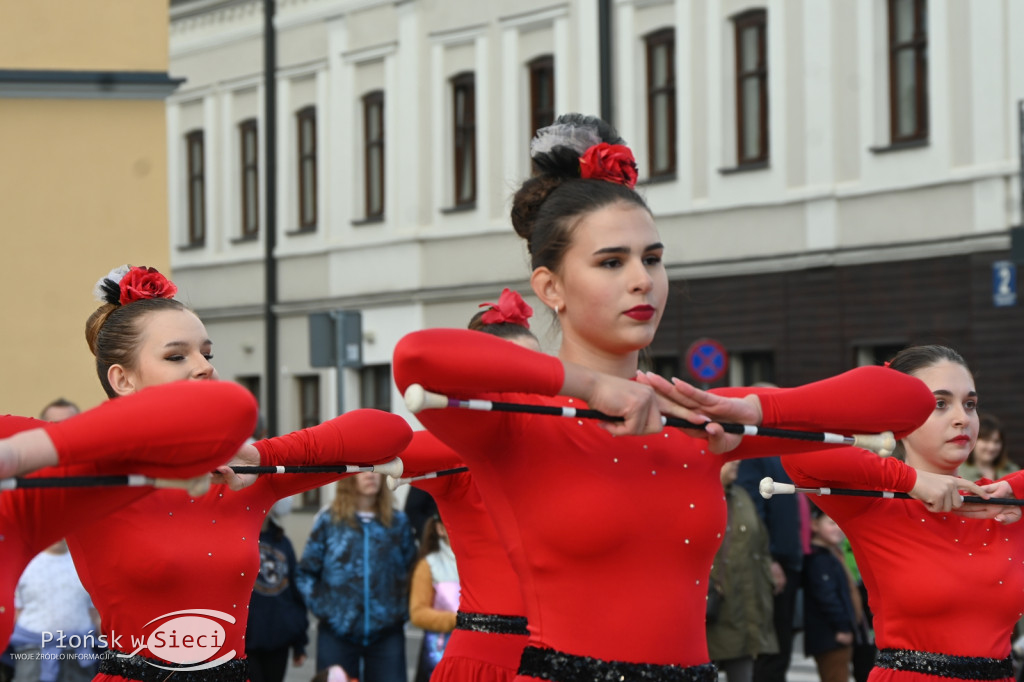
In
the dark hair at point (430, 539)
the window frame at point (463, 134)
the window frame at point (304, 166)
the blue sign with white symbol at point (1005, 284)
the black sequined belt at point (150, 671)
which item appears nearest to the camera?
the black sequined belt at point (150, 671)

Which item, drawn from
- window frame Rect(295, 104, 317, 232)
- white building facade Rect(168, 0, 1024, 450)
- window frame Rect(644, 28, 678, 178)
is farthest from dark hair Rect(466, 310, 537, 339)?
window frame Rect(295, 104, 317, 232)

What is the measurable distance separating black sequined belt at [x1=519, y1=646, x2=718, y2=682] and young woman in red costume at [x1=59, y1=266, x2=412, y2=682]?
1328 millimetres

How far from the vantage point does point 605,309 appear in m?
4.29

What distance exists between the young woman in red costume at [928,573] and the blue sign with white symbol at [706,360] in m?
14.3

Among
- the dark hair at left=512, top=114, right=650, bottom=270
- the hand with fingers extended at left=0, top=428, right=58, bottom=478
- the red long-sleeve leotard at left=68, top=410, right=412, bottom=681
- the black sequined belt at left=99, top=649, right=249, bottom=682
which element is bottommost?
the black sequined belt at left=99, top=649, right=249, bottom=682

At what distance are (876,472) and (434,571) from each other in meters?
4.71

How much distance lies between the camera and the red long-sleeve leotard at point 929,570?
A: 558 cm

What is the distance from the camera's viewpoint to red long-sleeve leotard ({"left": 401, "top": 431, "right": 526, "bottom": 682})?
21.8 ft

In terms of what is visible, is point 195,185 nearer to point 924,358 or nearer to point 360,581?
point 360,581

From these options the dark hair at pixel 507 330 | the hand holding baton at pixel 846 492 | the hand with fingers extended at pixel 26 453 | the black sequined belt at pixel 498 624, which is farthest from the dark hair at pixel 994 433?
the hand with fingers extended at pixel 26 453

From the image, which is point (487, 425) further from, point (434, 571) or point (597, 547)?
point (434, 571)

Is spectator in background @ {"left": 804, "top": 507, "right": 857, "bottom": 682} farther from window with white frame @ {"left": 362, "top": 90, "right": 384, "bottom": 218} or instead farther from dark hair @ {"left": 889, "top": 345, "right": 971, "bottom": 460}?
window with white frame @ {"left": 362, "top": 90, "right": 384, "bottom": 218}

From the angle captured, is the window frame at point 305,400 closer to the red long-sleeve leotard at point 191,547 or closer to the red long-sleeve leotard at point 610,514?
the red long-sleeve leotard at point 191,547

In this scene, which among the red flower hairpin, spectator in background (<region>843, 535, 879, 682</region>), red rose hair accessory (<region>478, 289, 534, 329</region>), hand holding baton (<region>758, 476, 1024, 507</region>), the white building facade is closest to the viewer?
hand holding baton (<region>758, 476, 1024, 507</region>)
